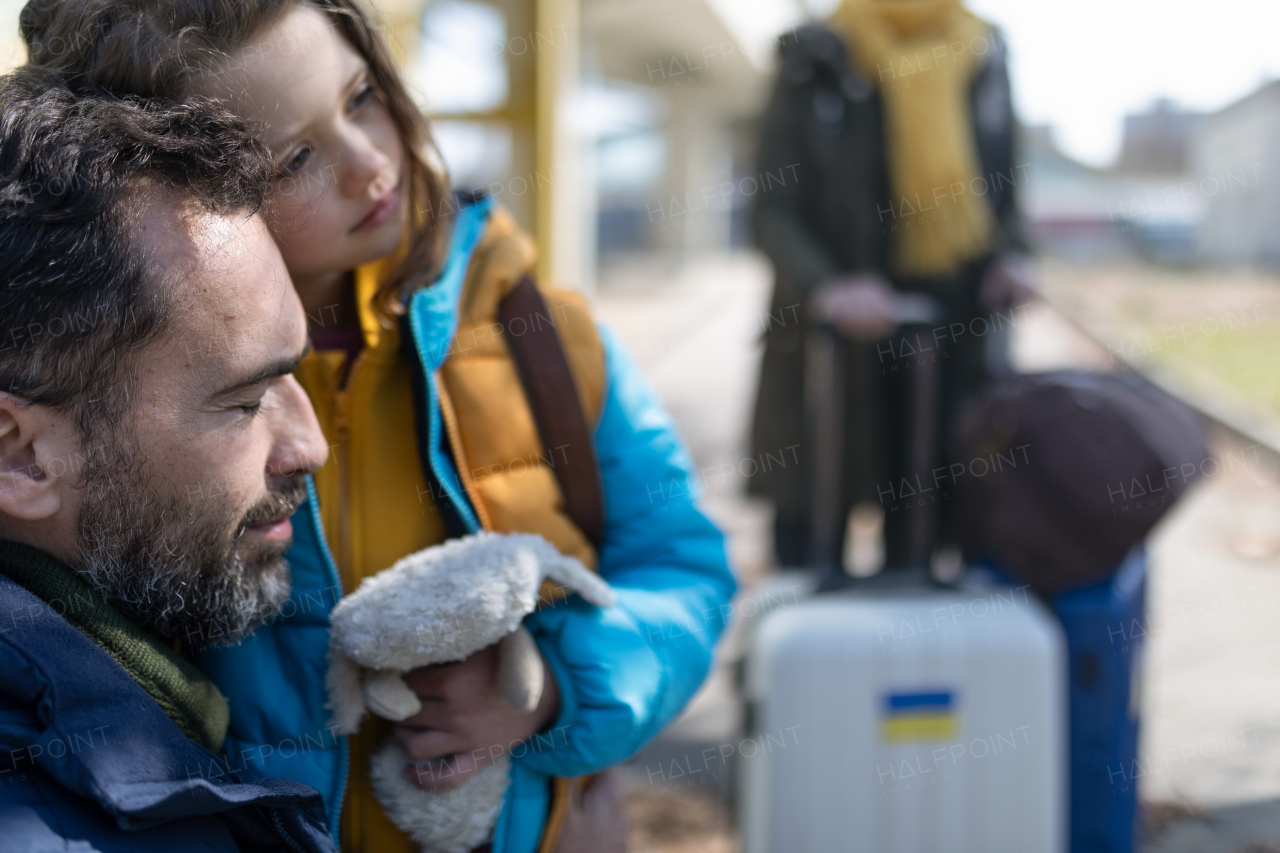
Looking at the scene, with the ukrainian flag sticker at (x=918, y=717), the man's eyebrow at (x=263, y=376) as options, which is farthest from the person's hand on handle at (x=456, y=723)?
the ukrainian flag sticker at (x=918, y=717)

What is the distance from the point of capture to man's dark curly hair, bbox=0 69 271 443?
2.93ft

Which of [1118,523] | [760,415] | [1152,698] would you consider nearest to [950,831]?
[1118,523]

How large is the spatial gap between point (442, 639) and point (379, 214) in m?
0.55

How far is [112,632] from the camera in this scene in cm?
95

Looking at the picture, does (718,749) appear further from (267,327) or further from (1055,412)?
(267,327)

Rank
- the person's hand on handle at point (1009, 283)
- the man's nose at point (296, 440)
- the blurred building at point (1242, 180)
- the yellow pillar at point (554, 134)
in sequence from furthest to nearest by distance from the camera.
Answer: the blurred building at point (1242, 180)
the yellow pillar at point (554, 134)
the person's hand on handle at point (1009, 283)
the man's nose at point (296, 440)

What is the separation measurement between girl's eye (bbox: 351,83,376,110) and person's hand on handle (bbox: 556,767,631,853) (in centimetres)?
98

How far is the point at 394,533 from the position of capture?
125 cm

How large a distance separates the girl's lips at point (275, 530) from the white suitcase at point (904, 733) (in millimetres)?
1196

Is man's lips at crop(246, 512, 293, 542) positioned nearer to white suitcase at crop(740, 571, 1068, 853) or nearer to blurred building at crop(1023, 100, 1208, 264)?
white suitcase at crop(740, 571, 1068, 853)

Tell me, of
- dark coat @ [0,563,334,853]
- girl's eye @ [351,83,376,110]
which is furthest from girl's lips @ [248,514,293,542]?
girl's eye @ [351,83,376,110]

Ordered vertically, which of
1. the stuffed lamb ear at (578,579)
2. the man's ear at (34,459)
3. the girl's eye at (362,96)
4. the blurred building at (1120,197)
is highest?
the girl's eye at (362,96)

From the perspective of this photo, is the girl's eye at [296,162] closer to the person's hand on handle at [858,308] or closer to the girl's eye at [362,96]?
the girl's eye at [362,96]

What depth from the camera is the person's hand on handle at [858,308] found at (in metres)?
2.81
